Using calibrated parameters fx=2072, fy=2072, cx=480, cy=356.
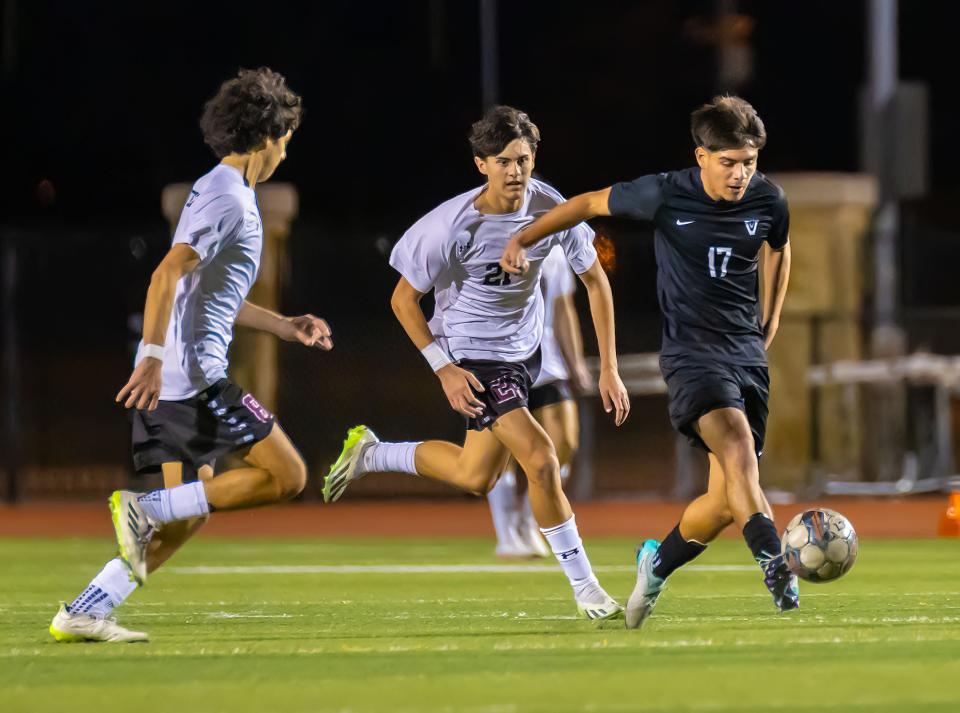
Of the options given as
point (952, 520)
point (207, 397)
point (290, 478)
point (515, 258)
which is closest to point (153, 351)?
point (207, 397)

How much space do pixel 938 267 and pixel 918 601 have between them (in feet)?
83.6

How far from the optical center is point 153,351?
743cm

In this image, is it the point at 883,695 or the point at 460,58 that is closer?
the point at 883,695

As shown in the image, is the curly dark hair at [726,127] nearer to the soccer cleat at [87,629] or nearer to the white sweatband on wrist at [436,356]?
the white sweatband on wrist at [436,356]

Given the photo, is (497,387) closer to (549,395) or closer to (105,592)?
(105,592)

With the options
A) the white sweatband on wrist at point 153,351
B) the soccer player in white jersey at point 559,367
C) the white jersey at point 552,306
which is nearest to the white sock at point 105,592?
the white sweatband on wrist at point 153,351

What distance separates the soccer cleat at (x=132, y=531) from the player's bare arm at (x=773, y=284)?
2.53m

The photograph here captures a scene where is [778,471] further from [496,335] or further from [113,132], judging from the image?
[113,132]

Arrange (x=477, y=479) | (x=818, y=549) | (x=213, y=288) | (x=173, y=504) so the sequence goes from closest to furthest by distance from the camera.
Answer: (x=818, y=549) < (x=173, y=504) < (x=213, y=288) < (x=477, y=479)

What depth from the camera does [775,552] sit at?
7.54m

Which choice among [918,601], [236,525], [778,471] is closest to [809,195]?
[778,471]

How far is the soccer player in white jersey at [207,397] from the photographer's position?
7621mm

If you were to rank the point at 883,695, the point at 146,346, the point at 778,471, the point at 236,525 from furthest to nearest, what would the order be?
the point at 778,471
the point at 236,525
the point at 146,346
the point at 883,695

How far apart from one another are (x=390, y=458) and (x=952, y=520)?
5.45 metres
